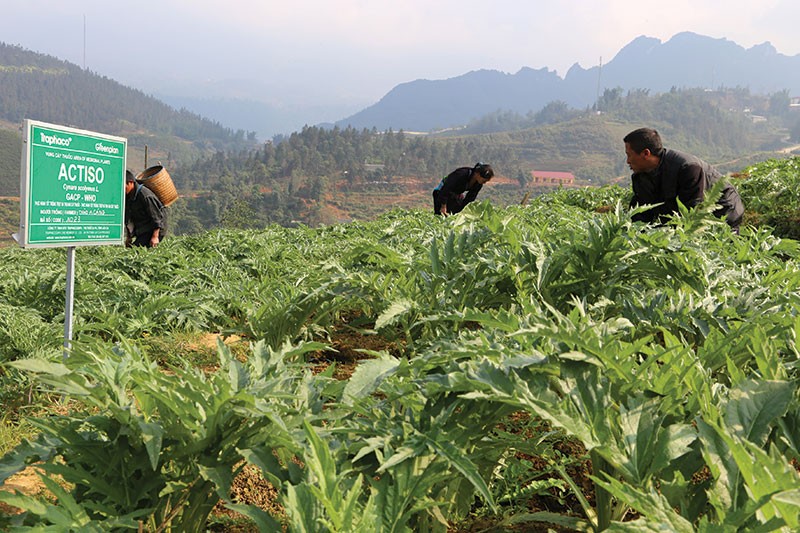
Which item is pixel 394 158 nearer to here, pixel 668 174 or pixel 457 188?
pixel 457 188

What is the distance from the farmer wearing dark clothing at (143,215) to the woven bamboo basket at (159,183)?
0.11 meters

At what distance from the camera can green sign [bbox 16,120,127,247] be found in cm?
317

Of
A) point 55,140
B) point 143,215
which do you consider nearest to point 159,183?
point 143,215

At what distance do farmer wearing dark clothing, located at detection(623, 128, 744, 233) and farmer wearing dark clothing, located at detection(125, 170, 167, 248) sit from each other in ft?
19.8

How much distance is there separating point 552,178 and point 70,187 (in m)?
110

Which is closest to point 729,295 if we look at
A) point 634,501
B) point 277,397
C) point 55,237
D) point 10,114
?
point 634,501

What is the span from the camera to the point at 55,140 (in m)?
3.28

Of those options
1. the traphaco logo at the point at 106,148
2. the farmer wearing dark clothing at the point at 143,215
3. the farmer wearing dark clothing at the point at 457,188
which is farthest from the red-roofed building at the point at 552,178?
the traphaco logo at the point at 106,148

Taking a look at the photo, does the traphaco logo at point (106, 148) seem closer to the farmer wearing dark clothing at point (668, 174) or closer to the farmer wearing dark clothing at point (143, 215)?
the farmer wearing dark clothing at point (668, 174)

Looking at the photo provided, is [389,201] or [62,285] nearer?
[62,285]

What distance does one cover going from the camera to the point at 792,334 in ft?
6.21

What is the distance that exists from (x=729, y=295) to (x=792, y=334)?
0.64m

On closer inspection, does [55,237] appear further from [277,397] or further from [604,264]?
[604,264]

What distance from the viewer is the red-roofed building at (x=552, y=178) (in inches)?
4156
